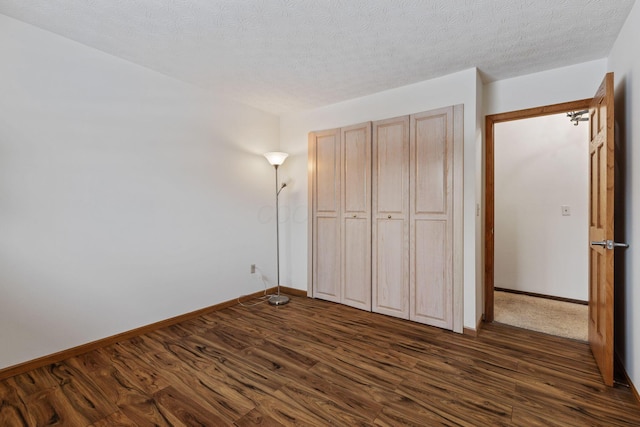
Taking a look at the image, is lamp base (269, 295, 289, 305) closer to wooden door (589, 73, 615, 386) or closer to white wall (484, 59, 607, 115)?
wooden door (589, 73, 615, 386)

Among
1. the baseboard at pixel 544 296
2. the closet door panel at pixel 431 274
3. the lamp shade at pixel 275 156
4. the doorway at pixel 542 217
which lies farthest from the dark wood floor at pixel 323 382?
the lamp shade at pixel 275 156

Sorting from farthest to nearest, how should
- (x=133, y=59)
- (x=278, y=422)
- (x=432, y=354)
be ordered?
(x=133, y=59)
(x=432, y=354)
(x=278, y=422)

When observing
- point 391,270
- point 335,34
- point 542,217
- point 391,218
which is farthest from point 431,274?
point 335,34

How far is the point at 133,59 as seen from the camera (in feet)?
8.79

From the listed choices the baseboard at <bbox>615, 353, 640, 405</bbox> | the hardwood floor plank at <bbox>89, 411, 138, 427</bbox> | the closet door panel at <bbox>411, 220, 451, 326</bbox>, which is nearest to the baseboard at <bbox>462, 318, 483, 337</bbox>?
the closet door panel at <bbox>411, 220, 451, 326</bbox>

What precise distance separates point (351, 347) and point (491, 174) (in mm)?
2225

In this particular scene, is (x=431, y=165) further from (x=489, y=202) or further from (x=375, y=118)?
(x=375, y=118)

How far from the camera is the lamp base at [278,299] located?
3687mm

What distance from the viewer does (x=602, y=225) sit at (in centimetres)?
210

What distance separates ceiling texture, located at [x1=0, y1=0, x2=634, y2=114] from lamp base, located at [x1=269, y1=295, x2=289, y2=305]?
2.52 meters

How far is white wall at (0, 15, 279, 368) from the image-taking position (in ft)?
7.06

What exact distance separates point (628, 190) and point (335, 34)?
2.31m

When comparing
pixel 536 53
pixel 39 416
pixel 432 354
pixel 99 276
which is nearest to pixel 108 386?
pixel 39 416

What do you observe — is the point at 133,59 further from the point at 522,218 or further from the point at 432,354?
the point at 522,218
